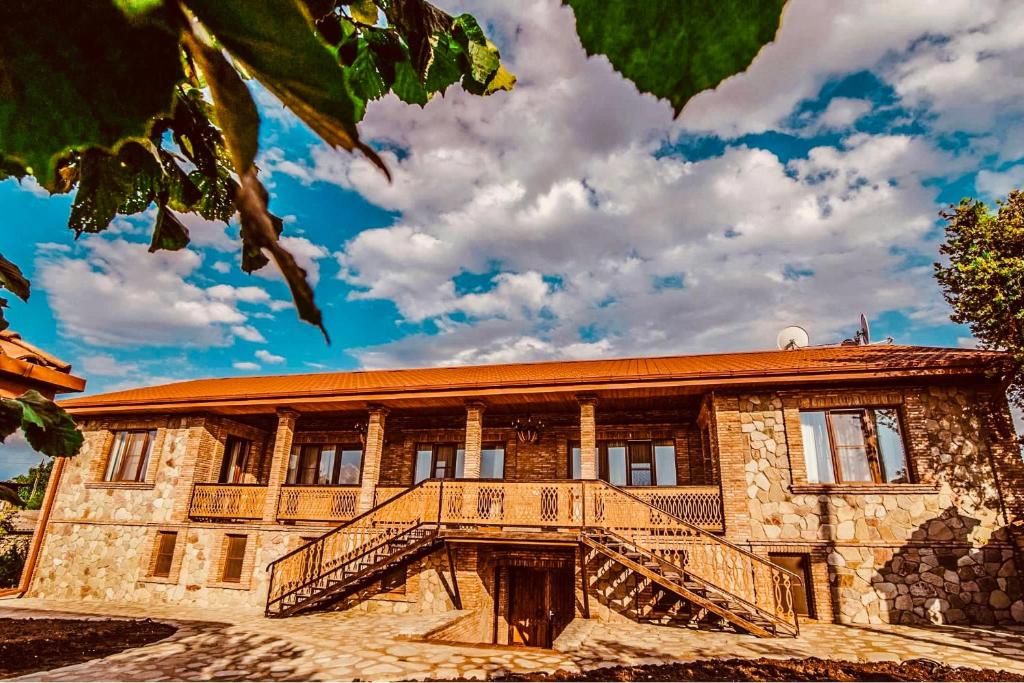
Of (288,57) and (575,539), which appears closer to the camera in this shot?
(288,57)

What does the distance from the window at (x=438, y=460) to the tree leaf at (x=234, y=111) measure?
15.7 m

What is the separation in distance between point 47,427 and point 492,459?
13.2 meters

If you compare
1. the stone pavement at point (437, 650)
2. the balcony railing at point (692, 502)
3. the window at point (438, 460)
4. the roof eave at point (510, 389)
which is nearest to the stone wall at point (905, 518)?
the balcony railing at point (692, 502)

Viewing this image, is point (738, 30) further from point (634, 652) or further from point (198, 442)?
point (198, 442)

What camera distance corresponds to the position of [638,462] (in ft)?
46.9

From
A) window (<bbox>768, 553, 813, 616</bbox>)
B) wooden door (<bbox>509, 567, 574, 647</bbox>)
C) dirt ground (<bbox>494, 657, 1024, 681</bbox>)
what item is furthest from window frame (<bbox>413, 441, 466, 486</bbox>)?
dirt ground (<bbox>494, 657, 1024, 681</bbox>)

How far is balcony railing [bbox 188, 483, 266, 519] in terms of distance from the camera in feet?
46.9

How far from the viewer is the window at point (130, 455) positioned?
51.8 ft

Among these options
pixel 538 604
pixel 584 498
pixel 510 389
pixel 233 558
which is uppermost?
pixel 510 389

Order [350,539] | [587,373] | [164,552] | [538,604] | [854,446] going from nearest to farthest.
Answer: [854,446] → [350,539] → [538,604] → [164,552] → [587,373]

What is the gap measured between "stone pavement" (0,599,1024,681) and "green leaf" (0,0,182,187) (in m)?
8.09

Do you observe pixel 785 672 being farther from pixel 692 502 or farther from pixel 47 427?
pixel 47 427

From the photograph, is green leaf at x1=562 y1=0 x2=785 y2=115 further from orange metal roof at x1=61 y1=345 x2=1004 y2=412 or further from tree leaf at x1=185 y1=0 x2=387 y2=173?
orange metal roof at x1=61 y1=345 x2=1004 y2=412

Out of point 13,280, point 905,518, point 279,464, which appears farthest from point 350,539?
point 13,280
